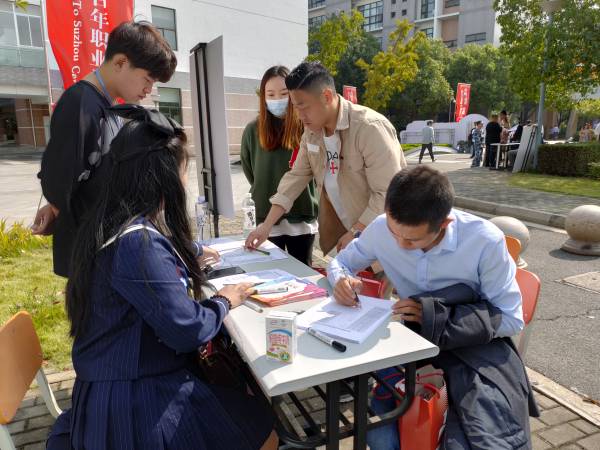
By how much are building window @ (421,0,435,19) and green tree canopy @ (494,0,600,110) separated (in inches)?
1536

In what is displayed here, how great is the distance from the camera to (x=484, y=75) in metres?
35.9

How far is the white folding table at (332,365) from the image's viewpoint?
132cm

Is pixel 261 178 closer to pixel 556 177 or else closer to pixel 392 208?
pixel 392 208

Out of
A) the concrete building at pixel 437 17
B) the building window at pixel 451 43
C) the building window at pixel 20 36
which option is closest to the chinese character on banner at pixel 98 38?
the building window at pixel 20 36

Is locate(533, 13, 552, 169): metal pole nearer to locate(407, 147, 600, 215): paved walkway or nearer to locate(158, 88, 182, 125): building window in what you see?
locate(407, 147, 600, 215): paved walkway

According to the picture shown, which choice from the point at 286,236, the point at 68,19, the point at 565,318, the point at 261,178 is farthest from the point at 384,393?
the point at 68,19

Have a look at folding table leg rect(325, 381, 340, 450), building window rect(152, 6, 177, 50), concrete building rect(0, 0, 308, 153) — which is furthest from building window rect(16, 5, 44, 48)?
folding table leg rect(325, 381, 340, 450)

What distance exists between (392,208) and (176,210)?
29.7 inches

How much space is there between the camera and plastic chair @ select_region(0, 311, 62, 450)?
4.71ft

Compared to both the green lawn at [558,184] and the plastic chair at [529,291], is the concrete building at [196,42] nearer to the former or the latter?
the green lawn at [558,184]

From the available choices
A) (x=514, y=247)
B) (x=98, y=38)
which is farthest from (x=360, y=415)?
(x=98, y=38)

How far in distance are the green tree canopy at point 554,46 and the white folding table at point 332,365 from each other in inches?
398

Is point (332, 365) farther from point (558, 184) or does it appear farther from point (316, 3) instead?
point (316, 3)

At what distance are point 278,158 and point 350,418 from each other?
173cm
